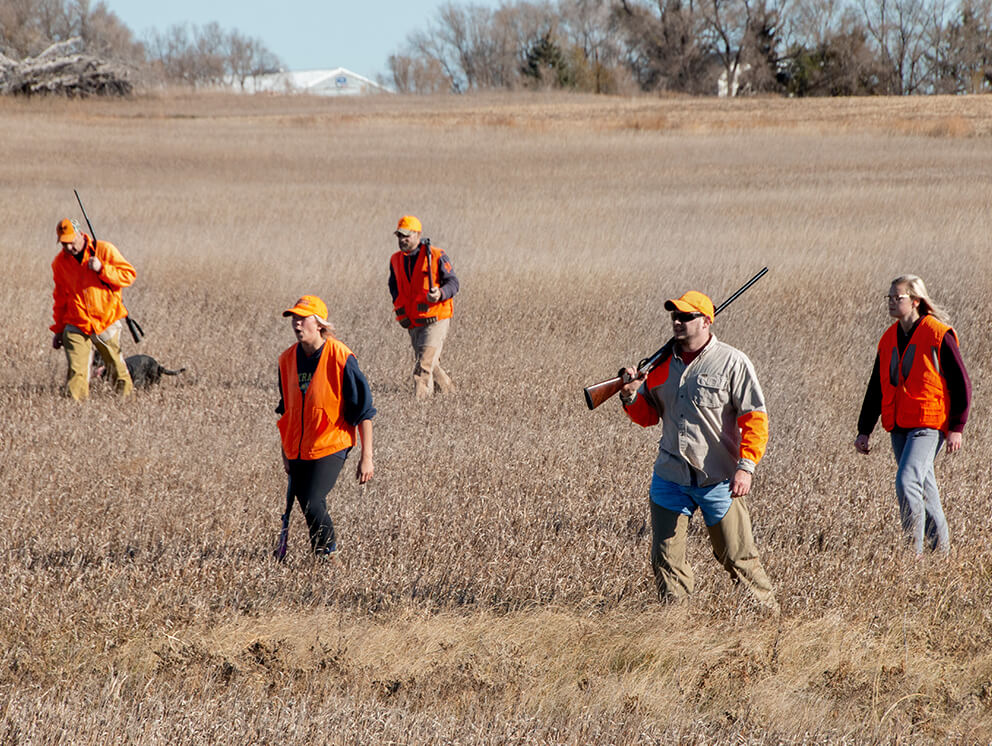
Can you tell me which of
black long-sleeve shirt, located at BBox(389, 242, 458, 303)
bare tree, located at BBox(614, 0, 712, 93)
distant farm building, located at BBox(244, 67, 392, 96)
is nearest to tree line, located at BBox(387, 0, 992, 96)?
bare tree, located at BBox(614, 0, 712, 93)

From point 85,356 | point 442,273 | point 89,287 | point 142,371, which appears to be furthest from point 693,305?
point 142,371

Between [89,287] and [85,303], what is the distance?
14 centimetres

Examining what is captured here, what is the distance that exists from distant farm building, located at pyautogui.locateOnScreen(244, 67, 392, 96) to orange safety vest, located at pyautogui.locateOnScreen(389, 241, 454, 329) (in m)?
96.5

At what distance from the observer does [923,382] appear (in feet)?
17.5

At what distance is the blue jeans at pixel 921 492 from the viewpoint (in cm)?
529

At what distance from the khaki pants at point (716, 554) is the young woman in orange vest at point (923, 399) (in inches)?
48.5

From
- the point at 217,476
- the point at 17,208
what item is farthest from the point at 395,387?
the point at 17,208

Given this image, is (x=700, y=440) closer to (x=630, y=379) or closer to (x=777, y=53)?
(x=630, y=379)

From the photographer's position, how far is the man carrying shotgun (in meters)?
4.27

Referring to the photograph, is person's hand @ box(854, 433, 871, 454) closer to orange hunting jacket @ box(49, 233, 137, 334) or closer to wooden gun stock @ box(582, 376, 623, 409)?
wooden gun stock @ box(582, 376, 623, 409)

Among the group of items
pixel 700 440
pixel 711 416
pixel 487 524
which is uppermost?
pixel 711 416

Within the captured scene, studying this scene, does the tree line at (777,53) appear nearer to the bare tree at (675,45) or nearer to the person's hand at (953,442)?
the bare tree at (675,45)

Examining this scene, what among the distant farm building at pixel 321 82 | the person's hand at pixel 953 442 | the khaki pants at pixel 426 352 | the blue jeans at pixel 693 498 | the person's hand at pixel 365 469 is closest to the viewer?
the blue jeans at pixel 693 498

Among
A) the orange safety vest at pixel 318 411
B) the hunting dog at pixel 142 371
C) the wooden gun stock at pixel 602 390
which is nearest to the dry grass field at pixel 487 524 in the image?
the hunting dog at pixel 142 371
